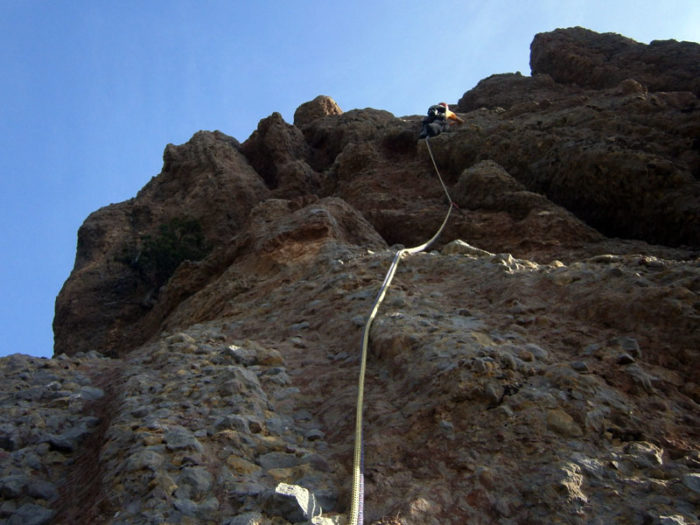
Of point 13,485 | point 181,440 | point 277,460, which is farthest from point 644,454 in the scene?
point 13,485

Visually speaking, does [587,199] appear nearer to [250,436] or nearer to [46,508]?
[250,436]

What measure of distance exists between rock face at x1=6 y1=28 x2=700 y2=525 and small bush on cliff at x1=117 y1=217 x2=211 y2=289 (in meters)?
3.46

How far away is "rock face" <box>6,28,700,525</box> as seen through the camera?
2795mm

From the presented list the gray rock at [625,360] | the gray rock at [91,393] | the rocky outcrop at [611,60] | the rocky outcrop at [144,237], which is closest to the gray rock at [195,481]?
the gray rock at [91,393]

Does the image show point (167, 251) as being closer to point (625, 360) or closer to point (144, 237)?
point (144, 237)

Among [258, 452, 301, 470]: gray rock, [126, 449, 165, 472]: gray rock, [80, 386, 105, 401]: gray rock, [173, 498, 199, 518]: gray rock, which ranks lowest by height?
[258, 452, 301, 470]: gray rock

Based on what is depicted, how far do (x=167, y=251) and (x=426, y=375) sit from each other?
1172 centimetres

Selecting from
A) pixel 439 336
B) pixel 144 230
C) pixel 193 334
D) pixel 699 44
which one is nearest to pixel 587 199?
pixel 439 336

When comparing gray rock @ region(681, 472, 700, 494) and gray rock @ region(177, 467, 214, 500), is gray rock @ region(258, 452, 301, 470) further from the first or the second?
gray rock @ region(681, 472, 700, 494)

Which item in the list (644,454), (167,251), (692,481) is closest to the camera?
(692,481)

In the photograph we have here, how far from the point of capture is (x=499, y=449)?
10.0ft

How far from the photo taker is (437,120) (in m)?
15.3

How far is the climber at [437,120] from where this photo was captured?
48.8ft

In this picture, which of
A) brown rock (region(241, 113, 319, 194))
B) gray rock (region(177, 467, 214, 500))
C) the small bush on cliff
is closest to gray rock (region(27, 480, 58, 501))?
gray rock (region(177, 467, 214, 500))
